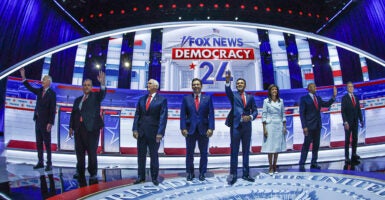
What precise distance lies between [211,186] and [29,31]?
4778mm

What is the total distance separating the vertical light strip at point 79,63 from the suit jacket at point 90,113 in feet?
4.05

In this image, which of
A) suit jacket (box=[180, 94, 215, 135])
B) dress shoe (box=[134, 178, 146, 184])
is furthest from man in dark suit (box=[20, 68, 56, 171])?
suit jacket (box=[180, 94, 215, 135])

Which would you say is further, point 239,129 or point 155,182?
point 239,129

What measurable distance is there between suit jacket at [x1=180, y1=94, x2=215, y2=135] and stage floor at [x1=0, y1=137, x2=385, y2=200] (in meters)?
0.69

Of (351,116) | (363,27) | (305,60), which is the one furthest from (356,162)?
(363,27)

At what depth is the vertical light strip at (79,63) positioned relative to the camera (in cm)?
554

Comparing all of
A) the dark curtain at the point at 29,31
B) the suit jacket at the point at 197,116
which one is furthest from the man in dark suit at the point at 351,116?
the dark curtain at the point at 29,31

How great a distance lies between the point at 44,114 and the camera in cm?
484

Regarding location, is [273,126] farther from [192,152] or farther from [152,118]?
[152,118]

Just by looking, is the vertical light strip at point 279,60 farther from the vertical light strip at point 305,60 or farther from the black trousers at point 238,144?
the black trousers at point 238,144

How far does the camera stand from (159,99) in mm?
3848

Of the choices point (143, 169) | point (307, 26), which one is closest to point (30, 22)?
point (143, 169)

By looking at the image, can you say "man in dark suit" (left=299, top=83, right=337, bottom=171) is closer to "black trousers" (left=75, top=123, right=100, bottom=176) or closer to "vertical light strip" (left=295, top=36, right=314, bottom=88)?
"vertical light strip" (left=295, top=36, right=314, bottom=88)

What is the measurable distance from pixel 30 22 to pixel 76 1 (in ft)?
3.20
